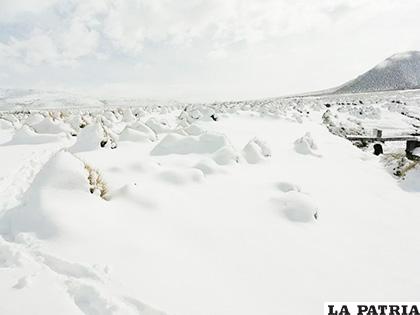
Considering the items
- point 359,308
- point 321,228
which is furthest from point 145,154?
point 359,308

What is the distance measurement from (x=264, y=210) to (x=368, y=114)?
25.7 meters

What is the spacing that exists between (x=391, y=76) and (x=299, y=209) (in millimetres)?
138976

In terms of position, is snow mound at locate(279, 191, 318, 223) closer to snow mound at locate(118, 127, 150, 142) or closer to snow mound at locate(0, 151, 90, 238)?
snow mound at locate(0, 151, 90, 238)

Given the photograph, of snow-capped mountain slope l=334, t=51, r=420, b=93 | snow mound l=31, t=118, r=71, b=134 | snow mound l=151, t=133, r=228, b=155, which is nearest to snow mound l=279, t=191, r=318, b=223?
snow mound l=151, t=133, r=228, b=155

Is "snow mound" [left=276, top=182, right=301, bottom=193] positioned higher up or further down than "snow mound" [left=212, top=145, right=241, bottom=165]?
further down

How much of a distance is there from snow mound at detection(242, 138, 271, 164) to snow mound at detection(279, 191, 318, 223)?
3.51 metres

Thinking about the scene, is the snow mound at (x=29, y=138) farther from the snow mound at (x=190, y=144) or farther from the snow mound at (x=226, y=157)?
the snow mound at (x=226, y=157)

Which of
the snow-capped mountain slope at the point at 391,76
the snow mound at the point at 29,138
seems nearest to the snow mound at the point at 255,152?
the snow mound at the point at 29,138

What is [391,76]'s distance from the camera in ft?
418

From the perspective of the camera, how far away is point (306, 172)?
30.2 feet

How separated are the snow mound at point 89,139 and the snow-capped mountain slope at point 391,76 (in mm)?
108646

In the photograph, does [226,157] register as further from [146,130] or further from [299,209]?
[146,130]

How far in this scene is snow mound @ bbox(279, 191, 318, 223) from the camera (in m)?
5.69

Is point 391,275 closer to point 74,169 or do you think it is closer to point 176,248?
point 176,248
